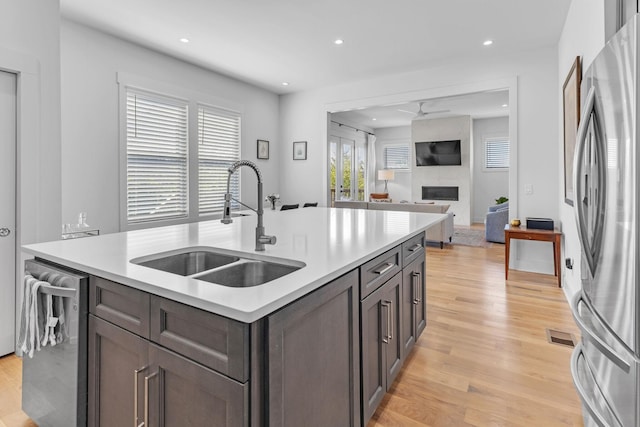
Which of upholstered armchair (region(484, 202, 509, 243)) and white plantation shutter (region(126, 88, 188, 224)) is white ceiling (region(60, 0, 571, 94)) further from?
upholstered armchair (region(484, 202, 509, 243))

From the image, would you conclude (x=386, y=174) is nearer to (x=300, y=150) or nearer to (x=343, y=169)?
(x=343, y=169)

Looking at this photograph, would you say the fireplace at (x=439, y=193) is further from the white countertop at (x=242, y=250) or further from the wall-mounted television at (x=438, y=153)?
the white countertop at (x=242, y=250)

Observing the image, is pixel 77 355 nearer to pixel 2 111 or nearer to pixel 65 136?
pixel 2 111

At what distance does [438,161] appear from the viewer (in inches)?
363

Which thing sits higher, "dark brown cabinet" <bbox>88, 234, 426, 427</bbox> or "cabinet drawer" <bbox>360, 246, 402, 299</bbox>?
"cabinet drawer" <bbox>360, 246, 402, 299</bbox>

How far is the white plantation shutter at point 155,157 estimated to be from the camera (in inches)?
165

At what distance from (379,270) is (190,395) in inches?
36.8

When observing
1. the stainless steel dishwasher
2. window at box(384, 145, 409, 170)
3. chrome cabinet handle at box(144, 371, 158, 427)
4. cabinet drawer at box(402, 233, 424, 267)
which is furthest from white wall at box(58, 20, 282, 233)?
window at box(384, 145, 409, 170)

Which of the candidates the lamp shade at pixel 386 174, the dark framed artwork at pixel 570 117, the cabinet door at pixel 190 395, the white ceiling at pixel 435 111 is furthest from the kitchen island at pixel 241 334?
the lamp shade at pixel 386 174

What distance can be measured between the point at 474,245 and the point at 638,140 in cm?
575

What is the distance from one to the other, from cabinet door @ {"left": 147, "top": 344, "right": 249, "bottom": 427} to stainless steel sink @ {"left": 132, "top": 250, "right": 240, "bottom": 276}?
21.1 inches

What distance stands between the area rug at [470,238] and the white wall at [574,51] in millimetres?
2378

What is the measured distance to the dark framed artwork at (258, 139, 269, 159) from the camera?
6107mm

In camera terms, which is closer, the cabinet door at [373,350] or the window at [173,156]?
the cabinet door at [373,350]
